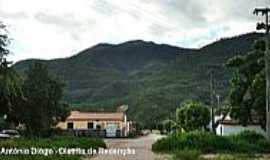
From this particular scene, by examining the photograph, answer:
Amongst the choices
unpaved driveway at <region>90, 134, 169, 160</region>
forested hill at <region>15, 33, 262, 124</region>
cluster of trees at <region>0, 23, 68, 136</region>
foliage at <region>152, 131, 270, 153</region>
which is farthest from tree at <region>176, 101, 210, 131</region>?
forested hill at <region>15, 33, 262, 124</region>

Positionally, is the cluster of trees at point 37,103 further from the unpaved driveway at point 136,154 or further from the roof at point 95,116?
the roof at point 95,116

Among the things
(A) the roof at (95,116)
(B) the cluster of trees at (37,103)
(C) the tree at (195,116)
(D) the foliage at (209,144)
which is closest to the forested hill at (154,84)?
(A) the roof at (95,116)

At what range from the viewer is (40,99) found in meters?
48.9

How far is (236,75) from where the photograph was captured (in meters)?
48.3

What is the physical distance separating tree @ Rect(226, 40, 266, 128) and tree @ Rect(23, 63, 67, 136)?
14.6 meters

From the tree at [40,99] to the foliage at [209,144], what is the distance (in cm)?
1167

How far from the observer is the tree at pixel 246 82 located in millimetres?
46728

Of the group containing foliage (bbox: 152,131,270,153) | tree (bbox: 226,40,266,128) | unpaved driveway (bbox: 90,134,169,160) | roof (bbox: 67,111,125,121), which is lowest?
unpaved driveway (bbox: 90,134,169,160)

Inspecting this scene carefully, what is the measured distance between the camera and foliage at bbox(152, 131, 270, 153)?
38781 millimetres

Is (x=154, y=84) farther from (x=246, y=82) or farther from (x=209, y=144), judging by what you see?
(x=209, y=144)

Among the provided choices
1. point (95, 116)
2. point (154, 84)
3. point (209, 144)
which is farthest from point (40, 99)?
point (154, 84)

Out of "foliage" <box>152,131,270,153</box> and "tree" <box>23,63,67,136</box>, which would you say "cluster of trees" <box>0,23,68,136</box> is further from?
"foliage" <box>152,131,270,153</box>

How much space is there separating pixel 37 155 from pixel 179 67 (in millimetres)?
123851

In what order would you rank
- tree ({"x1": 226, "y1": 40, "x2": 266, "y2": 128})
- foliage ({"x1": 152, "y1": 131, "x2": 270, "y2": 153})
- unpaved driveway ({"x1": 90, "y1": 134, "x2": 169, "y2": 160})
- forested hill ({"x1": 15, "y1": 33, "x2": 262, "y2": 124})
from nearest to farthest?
unpaved driveway ({"x1": 90, "y1": 134, "x2": 169, "y2": 160}) → foliage ({"x1": 152, "y1": 131, "x2": 270, "y2": 153}) → tree ({"x1": 226, "y1": 40, "x2": 266, "y2": 128}) → forested hill ({"x1": 15, "y1": 33, "x2": 262, "y2": 124})
